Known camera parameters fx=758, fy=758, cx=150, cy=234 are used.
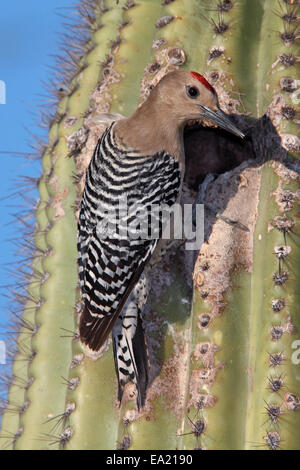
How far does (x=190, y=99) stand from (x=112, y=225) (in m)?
0.67

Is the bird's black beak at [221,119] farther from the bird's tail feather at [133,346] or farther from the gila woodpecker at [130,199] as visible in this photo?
the bird's tail feather at [133,346]

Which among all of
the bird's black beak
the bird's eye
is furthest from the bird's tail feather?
the bird's eye

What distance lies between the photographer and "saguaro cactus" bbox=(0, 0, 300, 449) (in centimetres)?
275

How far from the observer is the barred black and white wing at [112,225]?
10.3ft

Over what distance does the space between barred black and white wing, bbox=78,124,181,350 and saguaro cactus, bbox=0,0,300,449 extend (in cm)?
12

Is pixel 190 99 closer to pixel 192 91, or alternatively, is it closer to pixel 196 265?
pixel 192 91

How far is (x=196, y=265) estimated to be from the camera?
3059 millimetres

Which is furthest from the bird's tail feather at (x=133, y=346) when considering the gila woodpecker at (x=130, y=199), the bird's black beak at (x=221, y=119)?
the bird's black beak at (x=221, y=119)

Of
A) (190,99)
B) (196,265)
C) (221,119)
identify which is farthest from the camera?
(190,99)

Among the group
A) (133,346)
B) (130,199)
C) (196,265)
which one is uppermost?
(130,199)

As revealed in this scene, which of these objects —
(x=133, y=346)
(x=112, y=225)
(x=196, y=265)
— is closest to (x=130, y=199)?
(x=112, y=225)

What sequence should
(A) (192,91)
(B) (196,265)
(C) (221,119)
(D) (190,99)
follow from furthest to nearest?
(D) (190,99) → (A) (192,91) → (C) (221,119) → (B) (196,265)

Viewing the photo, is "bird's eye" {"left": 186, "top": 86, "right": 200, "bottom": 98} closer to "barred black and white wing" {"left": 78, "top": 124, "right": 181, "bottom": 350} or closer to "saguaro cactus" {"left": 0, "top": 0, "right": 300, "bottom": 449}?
"saguaro cactus" {"left": 0, "top": 0, "right": 300, "bottom": 449}

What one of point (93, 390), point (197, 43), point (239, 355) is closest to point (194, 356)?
point (239, 355)
